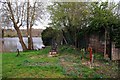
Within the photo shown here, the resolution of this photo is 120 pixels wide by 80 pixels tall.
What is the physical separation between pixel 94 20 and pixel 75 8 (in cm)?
145

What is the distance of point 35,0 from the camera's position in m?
13.1

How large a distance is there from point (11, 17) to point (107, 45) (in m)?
8.05

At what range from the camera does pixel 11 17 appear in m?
12.9

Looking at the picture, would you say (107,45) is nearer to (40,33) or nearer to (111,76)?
(111,76)

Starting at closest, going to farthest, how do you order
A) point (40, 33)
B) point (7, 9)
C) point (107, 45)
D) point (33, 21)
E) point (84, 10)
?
point (107, 45) → point (84, 10) → point (7, 9) → point (33, 21) → point (40, 33)

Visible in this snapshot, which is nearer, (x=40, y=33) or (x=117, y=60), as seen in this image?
(x=117, y=60)

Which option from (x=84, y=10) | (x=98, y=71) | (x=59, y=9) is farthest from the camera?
(x=59, y=9)

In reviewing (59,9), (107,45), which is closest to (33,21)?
(59,9)

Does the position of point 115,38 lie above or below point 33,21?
below

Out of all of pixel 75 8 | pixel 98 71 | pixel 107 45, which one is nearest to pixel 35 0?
pixel 75 8

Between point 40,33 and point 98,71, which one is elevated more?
point 40,33

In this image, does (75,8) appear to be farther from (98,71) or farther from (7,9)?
(7,9)

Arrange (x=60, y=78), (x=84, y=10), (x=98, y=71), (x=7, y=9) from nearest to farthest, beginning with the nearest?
(x=60, y=78), (x=98, y=71), (x=84, y=10), (x=7, y=9)

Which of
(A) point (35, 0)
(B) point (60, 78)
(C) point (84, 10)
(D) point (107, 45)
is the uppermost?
(A) point (35, 0)
